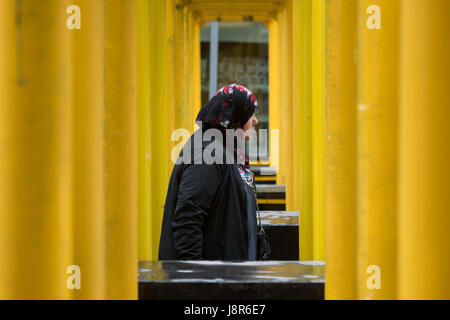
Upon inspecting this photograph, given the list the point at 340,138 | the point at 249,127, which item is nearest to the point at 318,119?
the point at 249,127

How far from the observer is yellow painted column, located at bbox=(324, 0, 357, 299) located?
1433 millimetres

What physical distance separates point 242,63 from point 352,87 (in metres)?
10.4

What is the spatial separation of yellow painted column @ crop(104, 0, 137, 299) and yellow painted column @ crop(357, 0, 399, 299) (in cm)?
66

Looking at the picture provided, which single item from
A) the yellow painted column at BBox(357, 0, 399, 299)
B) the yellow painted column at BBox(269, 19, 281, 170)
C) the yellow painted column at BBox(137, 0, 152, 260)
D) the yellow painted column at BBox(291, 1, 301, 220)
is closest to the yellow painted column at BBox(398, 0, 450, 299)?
the yellow painted column at BBox(357, 0, 399, 299)

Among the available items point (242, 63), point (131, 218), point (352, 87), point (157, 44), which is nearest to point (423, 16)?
point (352, 87)

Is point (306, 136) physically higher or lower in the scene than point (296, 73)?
lower

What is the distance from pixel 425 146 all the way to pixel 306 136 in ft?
5.09

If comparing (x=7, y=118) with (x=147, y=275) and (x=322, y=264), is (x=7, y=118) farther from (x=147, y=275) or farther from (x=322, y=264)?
(x=322, y=264)

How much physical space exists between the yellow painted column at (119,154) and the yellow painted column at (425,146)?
30.1 inches

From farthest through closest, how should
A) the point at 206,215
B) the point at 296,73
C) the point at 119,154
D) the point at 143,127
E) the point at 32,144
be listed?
1. the point at 296,73
2. the point at 143,127
3. the point at 206,215
4. the point at 119,154
5. the point at 32,144

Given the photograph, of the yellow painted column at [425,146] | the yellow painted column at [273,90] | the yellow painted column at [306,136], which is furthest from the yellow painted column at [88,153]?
the yellow painted column at [273,90]

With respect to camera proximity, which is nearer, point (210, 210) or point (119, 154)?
point (119, 154)

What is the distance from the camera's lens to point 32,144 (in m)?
1.06

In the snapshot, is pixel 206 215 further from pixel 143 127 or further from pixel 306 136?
pixel 306 136
